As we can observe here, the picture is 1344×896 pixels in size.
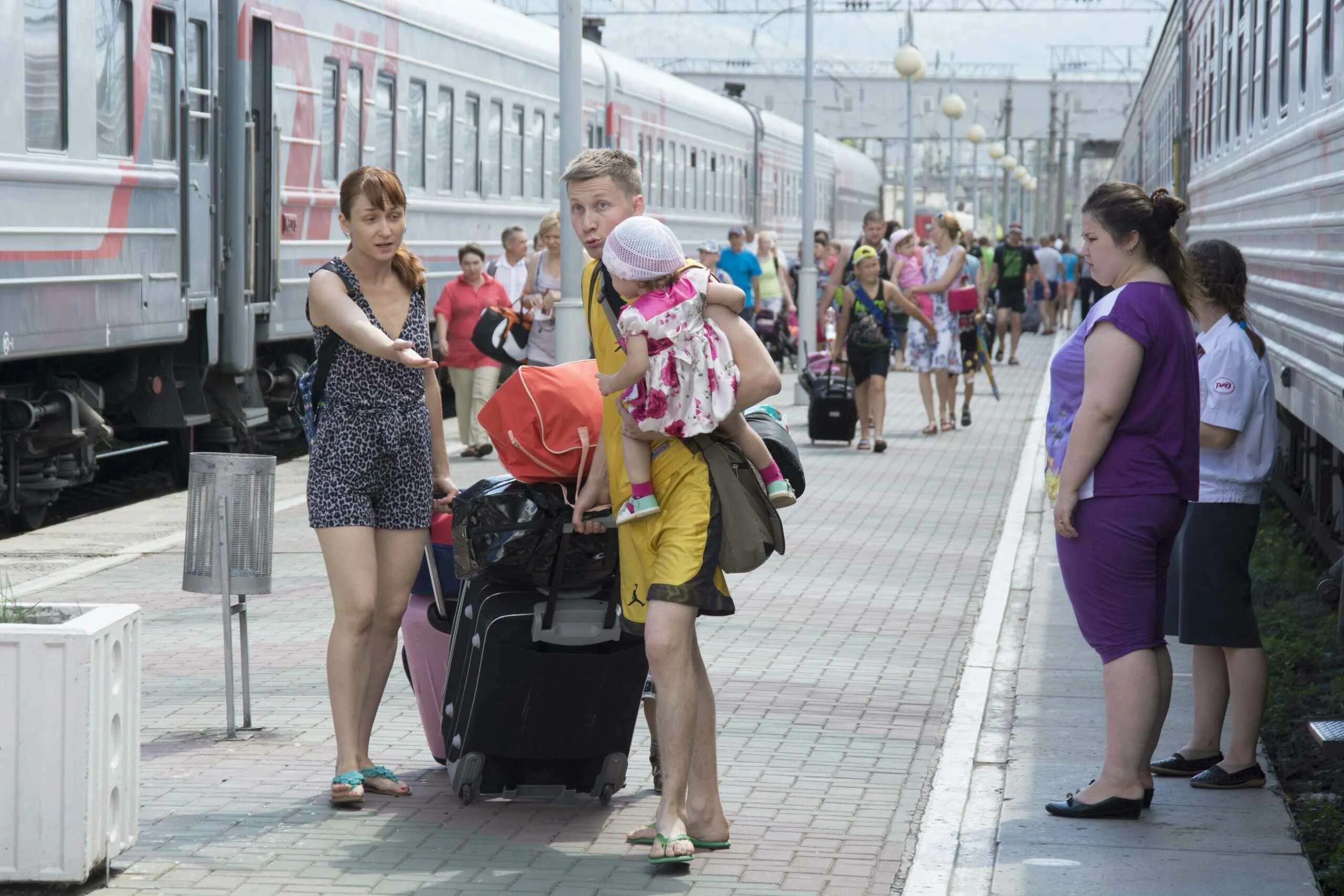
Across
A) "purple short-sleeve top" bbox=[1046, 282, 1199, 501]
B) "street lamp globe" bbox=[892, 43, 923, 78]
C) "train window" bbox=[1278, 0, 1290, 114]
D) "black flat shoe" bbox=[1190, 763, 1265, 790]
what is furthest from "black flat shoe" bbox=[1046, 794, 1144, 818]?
"street lamp globe" bbox=[892, 43, 923, 78]

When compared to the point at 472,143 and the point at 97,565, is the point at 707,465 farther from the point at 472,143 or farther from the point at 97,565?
the point at 472,143

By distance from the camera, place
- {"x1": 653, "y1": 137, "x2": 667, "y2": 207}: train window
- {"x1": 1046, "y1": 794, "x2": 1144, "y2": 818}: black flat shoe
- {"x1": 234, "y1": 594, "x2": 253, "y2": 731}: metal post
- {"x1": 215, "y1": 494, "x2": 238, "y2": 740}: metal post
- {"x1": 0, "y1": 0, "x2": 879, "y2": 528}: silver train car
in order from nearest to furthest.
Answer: {"x1": 1046, "y1": 794, "x2": 1144, "y2": 818}: black flat shoe
{"x1": 215, "y1": 494, "x2": 238, "y2": 740}: metal post
{"x1": 234, "y1": 594, "x2": 253, "y2": 731}: metal post
{"x1": 0, "y1": 0, "x2": 879, "y2": 528}: silver train car
{"x1": 653, "y1": 137, "x2": 667, "y2": 207}: train window

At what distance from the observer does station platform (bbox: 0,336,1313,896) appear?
17.5 feet

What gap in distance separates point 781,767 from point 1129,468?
1.60 m

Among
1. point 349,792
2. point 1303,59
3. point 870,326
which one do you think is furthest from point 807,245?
point 349,792

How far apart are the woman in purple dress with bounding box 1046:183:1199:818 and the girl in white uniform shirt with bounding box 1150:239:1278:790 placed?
0.38m

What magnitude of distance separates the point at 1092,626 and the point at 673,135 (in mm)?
24456

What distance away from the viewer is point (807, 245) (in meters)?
23.6

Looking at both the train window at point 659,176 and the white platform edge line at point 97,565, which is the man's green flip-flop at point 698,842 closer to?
the white platform edge line at point 97,565

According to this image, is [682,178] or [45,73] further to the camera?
[682,178]

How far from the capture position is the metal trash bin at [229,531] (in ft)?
22.0

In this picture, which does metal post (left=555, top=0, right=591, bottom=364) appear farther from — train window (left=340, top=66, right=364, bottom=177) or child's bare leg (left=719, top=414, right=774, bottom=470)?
child's bare leg (left=719, top=414, right=774, bottom=470)

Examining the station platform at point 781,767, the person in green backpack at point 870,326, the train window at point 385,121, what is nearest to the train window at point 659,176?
the train window at point 385,121

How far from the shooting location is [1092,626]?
582 cm
